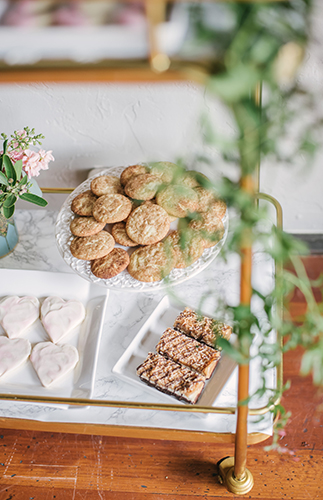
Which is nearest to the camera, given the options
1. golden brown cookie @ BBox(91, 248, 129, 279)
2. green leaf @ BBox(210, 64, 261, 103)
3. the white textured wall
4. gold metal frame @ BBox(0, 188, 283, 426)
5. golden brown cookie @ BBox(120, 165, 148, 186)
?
green leaf @ BBox(210, 64, 261, 103)

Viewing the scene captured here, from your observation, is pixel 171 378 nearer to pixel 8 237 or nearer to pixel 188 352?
pixel 188 352

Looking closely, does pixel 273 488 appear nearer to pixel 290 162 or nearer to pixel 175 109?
pixel 290 162

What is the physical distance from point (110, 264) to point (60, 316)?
14cm

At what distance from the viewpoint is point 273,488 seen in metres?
0.74

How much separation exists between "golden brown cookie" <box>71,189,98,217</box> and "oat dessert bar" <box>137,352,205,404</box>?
0.30m

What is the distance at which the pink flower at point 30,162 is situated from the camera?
2.47 feet

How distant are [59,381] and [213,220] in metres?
0.38

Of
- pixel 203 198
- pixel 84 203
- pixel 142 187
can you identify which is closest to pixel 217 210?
pixel 203 198

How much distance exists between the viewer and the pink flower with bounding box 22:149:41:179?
2.47ft

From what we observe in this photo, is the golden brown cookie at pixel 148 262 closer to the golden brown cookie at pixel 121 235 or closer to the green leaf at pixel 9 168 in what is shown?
the golden brown cookie at pixel 121 235

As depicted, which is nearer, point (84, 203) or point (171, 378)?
point (171, 378)

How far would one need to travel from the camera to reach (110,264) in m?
0.70

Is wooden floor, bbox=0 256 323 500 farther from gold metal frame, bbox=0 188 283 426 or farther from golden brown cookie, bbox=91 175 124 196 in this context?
golden brown cookie, bbox=91 175 124 196

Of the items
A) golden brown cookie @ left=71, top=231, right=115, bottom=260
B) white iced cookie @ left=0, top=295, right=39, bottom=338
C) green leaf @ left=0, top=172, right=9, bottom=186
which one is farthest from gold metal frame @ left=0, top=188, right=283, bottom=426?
green leaf @ left=0, top=172, right=9, bottom=186
